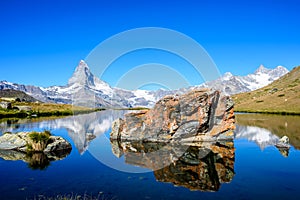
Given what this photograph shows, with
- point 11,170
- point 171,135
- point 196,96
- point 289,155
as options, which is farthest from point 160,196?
point 196,96

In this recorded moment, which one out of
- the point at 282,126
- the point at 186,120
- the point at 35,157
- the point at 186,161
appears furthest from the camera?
the point at 282,126

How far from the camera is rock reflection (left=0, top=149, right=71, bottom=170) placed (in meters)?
25.6

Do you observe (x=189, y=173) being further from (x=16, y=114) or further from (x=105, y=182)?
(x=16, y=114)

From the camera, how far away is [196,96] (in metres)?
38.8

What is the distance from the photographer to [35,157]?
1113 inches

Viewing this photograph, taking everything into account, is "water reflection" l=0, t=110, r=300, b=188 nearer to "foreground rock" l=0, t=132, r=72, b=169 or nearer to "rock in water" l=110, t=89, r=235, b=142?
"foreground rock" l=0, t=132, r=72, b=169

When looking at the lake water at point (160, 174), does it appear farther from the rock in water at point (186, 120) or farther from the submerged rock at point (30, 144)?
the rock in water at point (186, 120)

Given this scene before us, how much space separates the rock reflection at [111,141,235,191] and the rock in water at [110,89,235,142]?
2.17 m

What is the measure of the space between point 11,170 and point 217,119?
2640cm

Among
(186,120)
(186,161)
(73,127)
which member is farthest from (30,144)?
(73,127)

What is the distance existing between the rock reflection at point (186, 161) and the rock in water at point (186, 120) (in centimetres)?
217

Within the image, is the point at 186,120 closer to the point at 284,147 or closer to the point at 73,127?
the point at 284,147

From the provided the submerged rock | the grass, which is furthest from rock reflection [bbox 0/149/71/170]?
the grass

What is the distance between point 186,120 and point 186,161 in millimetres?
12434
